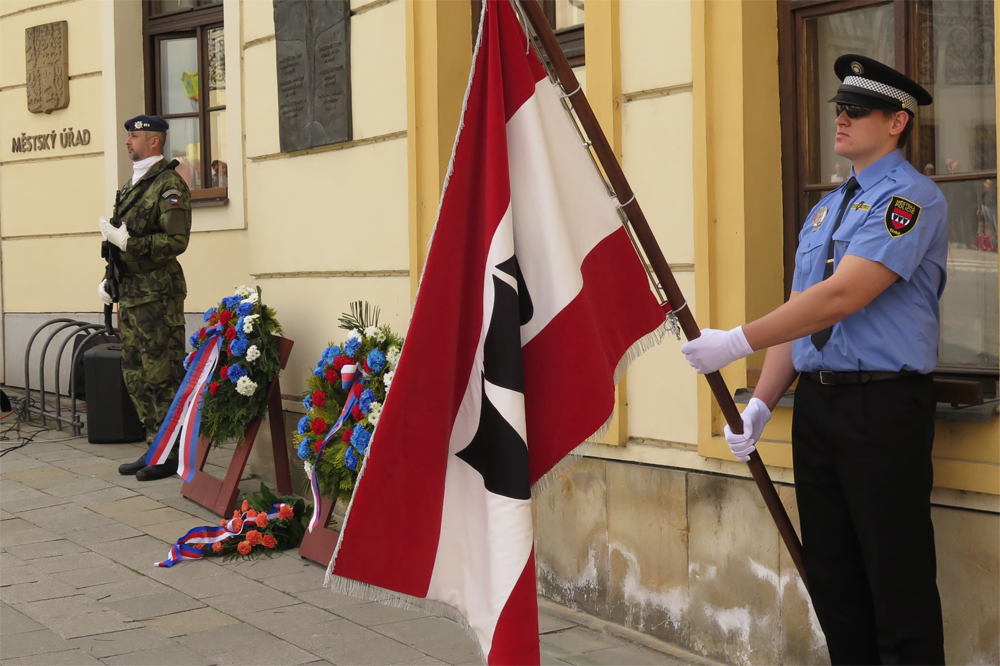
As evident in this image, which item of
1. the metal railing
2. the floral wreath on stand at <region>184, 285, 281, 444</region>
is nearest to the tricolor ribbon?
the floral wreath on stand at <region>184, 285, 281, 444</region>

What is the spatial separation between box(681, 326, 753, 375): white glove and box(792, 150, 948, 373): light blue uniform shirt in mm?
257

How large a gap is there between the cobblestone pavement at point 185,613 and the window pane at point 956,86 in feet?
6.31

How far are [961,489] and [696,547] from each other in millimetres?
1069

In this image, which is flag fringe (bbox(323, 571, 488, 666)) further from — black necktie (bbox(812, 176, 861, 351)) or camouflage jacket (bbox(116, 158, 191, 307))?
camouflage jacket (bbox(116, 158, 191, 307))

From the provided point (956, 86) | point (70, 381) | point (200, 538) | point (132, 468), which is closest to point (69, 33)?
point (70, 381)

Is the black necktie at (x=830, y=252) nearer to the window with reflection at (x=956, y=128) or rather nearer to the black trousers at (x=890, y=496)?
the black trousers at (x=890, y=496)

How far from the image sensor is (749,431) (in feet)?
9.59

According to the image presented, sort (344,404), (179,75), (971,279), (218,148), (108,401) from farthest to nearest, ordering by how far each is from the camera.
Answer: (179,75), (218,148), (108,401), (344,404), (971,279)

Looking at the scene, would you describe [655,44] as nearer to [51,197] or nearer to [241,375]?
[241,375]

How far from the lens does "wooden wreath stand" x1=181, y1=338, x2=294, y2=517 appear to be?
229 inches

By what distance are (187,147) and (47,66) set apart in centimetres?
180

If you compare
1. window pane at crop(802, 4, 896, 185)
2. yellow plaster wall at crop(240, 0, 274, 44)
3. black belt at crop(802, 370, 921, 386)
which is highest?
yellow plaster wall at crop(240, 0, 274, 44)

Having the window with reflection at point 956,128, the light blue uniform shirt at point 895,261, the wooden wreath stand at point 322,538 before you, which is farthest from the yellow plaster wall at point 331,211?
the light blue uniform shirt at point 895,261

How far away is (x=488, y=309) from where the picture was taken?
2414 mm
